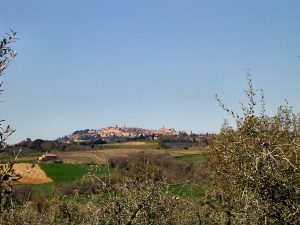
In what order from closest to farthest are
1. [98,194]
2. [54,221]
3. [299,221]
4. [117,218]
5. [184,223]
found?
[299,221] → [117,218] → [98,194] → [184,223] → [54,221]

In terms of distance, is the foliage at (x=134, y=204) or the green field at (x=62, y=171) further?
the green field at (x=62, y=171)

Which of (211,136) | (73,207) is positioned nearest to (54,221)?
(73,207)

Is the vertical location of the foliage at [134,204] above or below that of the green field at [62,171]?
above

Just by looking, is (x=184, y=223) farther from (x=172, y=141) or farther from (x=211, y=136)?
(x=172, y=141)

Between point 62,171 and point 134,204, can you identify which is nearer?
point 134,204

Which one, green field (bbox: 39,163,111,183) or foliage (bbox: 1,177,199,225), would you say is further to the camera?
green field (bbox: 39,163,111,183)

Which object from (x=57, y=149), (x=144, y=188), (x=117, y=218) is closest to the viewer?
(x=117, y=218)

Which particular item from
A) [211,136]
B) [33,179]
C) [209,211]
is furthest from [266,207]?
[33,179]

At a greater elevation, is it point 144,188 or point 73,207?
point 144,188

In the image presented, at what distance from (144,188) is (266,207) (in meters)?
3.72

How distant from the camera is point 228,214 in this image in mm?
14086

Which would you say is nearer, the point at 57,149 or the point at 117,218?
the point at 117,218

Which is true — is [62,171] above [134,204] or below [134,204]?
below

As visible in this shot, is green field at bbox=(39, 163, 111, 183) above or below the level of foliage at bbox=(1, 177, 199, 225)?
below
